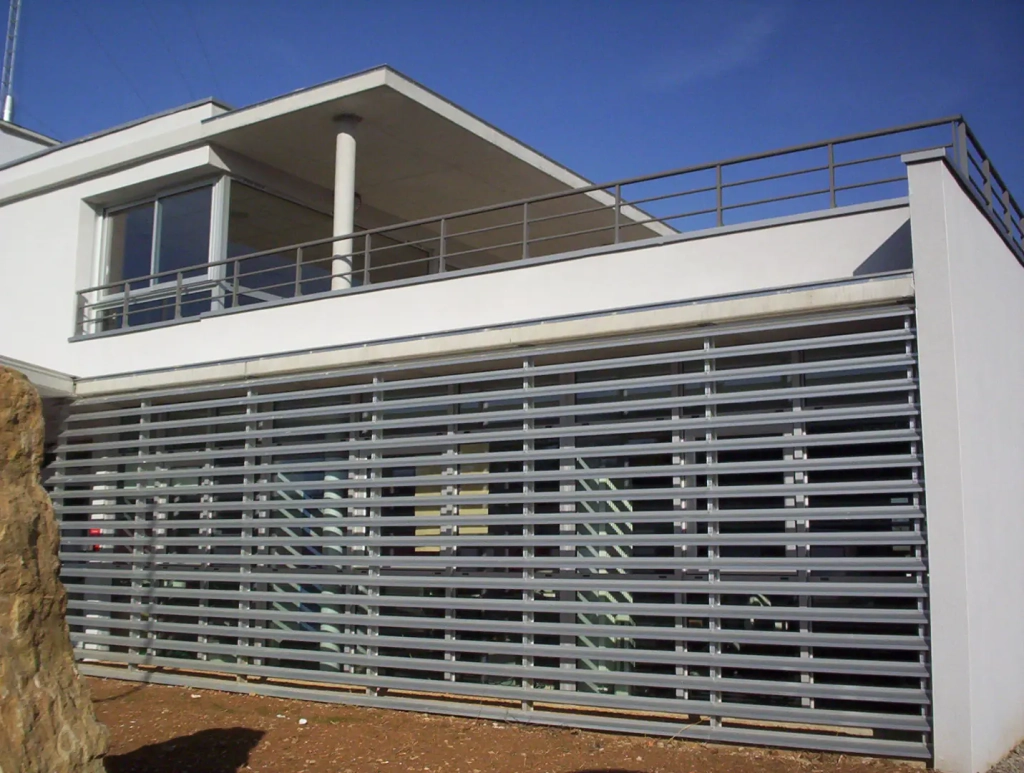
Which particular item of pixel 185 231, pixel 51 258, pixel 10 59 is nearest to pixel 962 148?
pixel 185 231

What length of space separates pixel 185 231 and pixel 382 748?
29.1 ft

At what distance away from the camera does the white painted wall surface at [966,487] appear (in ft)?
22.3

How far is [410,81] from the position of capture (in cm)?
1275

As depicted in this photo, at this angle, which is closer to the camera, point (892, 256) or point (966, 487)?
point (966, 487)

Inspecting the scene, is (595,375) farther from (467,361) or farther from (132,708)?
(132,708)

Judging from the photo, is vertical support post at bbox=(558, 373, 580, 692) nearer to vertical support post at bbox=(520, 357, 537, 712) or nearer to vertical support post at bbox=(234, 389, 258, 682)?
vertical support post at bbox=(520, 357, 537, 712)

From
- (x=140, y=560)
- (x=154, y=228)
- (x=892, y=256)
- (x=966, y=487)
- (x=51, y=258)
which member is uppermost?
(x=154, y=228)

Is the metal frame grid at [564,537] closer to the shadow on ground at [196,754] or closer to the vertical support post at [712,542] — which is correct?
the vertical support post at [712,542]

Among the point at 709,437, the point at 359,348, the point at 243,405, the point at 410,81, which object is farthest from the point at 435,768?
the point at 410,81

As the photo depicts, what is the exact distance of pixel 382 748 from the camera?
318 inches

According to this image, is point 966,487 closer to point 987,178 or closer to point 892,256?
point 892,256

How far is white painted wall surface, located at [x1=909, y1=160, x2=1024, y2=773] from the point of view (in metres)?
6.79

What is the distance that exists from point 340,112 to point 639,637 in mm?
8574

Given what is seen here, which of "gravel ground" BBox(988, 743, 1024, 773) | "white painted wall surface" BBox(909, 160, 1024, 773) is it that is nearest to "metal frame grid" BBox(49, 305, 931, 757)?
"white painted wall surface" BBox(909, 160, 1024, 773)
